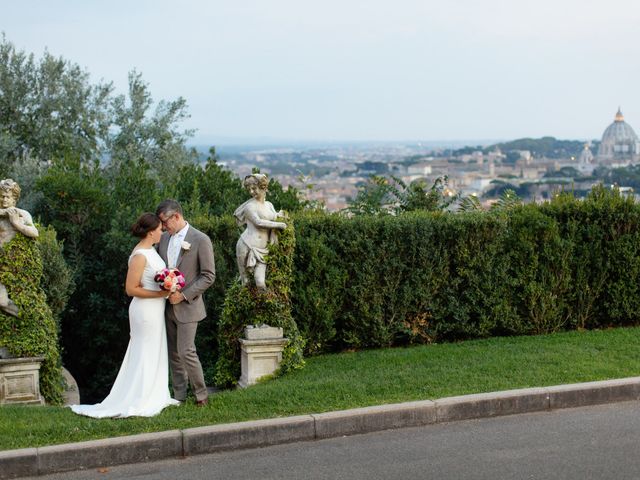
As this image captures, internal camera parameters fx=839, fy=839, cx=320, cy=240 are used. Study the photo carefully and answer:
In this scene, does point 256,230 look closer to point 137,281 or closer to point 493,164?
point 137,281

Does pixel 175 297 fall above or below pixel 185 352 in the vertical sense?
above

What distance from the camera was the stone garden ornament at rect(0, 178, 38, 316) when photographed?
8398 mm

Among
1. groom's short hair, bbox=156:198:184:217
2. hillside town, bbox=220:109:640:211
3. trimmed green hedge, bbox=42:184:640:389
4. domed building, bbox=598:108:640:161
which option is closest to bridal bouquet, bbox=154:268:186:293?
groom's short hair, bbox=156:198:184:217

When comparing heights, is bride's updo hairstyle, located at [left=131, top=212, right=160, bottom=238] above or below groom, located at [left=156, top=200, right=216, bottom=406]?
above

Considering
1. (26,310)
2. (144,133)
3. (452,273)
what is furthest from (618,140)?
(26,310)

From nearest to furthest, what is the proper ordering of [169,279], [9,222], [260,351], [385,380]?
[169,279] < [385,380] < [9,222] < [260,351]

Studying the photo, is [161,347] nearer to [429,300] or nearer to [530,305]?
[429,300]

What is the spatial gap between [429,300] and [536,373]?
236cm

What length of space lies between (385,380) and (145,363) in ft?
7.76

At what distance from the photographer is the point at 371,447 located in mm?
6855

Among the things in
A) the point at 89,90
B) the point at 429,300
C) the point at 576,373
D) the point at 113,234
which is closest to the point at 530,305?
the point at 429,300

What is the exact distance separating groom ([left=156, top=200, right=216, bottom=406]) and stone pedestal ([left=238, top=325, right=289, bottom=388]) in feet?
3.74

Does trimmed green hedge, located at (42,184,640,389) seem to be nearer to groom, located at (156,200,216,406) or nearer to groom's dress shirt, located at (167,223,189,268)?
groom, located at (156,200,216,406)

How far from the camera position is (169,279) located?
24.1 feet
